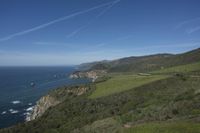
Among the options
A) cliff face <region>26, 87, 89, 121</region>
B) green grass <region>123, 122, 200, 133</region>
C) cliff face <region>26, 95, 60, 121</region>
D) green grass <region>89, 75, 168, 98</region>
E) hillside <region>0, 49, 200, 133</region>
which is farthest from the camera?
cliff face <region>26, 87, 89, 121</region>

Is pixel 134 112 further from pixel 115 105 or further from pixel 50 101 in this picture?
pixel 50 101

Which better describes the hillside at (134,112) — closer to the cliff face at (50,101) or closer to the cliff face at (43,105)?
the cliff face at (50,101)

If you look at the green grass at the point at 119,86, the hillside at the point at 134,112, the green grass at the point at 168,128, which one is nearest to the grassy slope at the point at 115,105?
the hillside at the point at 134,112

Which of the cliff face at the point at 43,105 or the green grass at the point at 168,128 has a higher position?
the green grass at the point at 168,128

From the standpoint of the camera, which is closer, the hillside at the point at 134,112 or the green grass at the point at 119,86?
the hillside at the point at 134,112

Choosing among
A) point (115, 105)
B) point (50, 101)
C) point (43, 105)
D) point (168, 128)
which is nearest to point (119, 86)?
point (115, 105)

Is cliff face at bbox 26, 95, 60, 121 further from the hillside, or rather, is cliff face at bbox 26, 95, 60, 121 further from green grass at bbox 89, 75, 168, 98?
the hillside

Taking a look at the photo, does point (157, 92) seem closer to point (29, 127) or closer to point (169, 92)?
point (169, 92)

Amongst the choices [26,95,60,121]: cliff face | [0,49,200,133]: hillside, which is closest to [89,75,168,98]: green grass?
[0,49,200,133]: hillside

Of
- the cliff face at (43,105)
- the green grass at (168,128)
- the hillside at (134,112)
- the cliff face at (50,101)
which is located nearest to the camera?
the green grass at (168,128)
